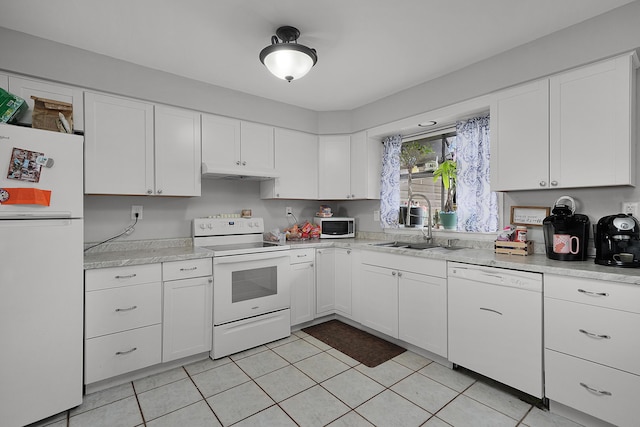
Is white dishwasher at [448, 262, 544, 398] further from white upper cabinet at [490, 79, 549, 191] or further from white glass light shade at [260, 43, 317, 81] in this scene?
white glass light shade at [260, 43, 317, 81]

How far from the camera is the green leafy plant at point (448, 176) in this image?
10.1 ft

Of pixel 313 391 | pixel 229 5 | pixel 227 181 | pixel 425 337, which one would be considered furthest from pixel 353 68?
pixel 313 391

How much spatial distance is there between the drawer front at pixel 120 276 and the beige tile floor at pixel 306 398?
736mm

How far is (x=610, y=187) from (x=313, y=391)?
2449 mm

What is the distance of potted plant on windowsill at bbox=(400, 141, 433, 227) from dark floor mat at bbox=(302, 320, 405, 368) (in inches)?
51.6

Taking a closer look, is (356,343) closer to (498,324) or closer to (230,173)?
(498,324)

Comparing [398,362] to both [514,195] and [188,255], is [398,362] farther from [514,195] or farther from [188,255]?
[188,255]

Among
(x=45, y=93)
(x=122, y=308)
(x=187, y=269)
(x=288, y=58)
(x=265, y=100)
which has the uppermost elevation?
(x=265, y=100)

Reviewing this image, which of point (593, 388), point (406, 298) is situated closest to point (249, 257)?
point (406, 298)

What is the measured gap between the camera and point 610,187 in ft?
6.79

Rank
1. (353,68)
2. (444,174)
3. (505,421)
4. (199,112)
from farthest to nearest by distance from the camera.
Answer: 1. (444,174)
2. (199,112)
3. (353,68)
4. (505,421)

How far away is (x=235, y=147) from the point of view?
10.3ft

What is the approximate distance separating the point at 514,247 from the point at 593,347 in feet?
2.59

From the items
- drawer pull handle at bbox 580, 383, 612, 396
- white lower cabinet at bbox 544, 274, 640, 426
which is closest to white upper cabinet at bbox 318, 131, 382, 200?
white lower cabinet at bbox 544, 274, 640, 426
